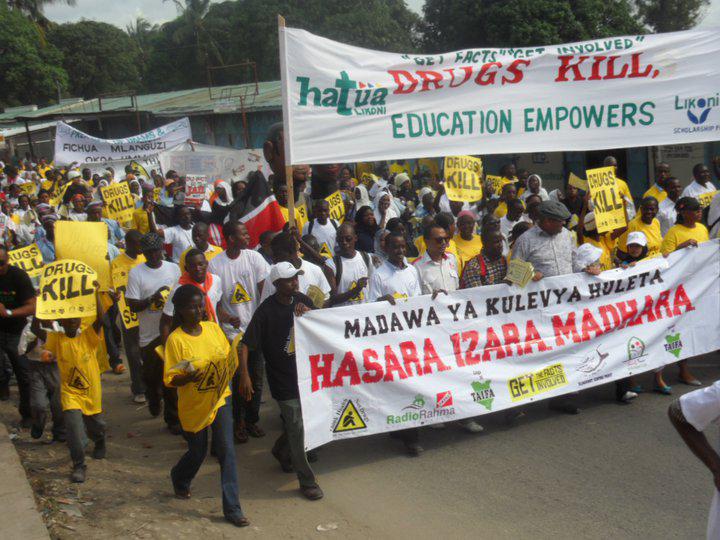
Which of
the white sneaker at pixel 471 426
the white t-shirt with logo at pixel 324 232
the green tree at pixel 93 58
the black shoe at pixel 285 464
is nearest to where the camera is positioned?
the black shoe at pixel 285 464

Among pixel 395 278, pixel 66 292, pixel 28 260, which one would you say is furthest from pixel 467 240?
pixel 28 260

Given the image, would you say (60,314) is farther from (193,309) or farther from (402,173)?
(402,173)

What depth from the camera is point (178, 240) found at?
31.2ft

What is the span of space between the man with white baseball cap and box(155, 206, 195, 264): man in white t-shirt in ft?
13.3

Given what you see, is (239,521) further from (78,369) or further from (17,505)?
(78,369)

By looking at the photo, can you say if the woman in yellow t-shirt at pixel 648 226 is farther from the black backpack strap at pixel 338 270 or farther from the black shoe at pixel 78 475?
the black shoe at pixel 78 475

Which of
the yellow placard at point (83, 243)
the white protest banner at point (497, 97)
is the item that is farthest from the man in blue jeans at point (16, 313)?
the white protest banner at point (497, 97)

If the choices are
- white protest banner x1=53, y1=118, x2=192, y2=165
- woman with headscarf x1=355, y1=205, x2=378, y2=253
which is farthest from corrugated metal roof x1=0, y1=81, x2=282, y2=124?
woman with headscarf x1=355, y1=205, x2=378, y2=253

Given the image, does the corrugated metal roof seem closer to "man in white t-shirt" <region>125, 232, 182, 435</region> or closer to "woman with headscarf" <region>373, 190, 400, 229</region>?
"woman with headscarf" <region>373, 190, 400, 229</region>

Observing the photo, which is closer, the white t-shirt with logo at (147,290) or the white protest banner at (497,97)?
the white protest banner at (497,97)

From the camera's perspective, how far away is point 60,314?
6.05m

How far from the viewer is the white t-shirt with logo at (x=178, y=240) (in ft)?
31.1

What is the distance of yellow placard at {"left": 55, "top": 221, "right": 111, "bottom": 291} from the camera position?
738 cm

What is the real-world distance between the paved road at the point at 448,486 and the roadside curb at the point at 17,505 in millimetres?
216
